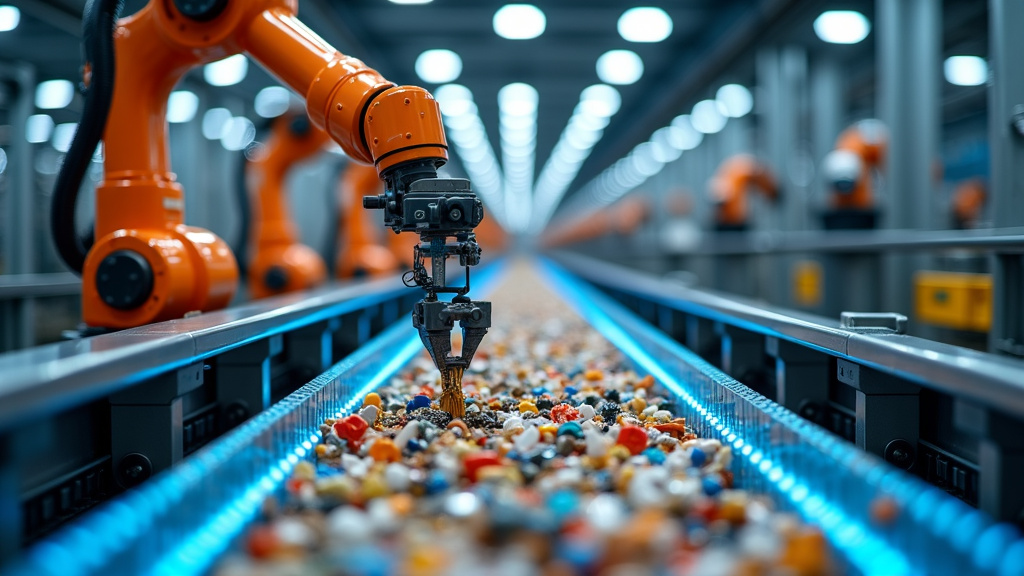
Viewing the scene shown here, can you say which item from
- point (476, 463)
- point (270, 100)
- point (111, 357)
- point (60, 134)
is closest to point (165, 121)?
point (111, 357)

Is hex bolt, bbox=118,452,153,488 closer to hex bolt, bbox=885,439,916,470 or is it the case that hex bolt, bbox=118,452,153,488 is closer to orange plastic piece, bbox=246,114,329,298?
hex bolt, bbox=885,439,916,470

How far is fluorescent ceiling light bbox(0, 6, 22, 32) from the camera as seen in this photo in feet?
16.6

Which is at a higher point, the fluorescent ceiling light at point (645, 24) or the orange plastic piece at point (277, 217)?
the fluorescent ceiling light at point (645, 24)

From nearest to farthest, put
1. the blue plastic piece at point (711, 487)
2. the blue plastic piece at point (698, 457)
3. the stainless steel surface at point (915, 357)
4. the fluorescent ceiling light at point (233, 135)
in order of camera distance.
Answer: the stainless steel surface at point (915, 357)
the blue plastic piece at point (711, 487)
the blue plastic piece at point (698, 457)
the fluorescent ceiling light at point (233, 135)

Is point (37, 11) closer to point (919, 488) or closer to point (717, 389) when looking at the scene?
point (717, 389)

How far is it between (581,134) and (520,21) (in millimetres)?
9835

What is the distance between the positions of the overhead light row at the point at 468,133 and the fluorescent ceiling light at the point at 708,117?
3.85 metres

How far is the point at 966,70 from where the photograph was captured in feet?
36.5

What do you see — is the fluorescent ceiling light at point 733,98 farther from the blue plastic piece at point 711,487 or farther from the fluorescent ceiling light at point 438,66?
the blue plastic piece at point 711,487

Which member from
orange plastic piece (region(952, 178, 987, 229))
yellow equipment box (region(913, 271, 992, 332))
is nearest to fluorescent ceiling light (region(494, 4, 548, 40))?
yellow equipment box (region(913, 271, 992, 332))

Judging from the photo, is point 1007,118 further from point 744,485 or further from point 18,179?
point 18,179

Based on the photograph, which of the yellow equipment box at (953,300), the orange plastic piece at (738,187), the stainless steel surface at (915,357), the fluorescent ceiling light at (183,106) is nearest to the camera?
the stainless steel surface at (915,357)

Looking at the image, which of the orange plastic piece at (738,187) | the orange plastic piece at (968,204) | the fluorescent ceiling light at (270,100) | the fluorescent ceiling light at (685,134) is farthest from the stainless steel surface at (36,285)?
the orange plastic piece at (968,204)

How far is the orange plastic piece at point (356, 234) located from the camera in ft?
24.8
